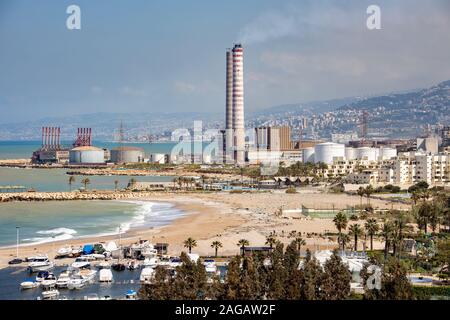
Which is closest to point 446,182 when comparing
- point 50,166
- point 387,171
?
point 387,171

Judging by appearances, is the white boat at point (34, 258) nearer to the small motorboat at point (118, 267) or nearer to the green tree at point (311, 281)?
the small motorboat at point (118, 267)

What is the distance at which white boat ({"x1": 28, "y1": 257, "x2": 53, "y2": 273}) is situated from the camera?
35.3 feet

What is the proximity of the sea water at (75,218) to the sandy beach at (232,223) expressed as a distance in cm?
65

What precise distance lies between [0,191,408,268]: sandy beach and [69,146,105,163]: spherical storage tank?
23766 millimetres

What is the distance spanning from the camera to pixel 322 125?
11112 cm

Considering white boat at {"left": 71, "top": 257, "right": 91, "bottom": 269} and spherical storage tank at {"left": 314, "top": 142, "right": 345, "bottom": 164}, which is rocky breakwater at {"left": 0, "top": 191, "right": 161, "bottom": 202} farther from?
white boat at {"left": 71, "top": 257, "right": 91, "bottom": 269}

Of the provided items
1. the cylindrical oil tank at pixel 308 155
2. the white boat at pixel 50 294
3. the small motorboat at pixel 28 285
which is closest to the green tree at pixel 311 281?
the white boat at pixel 50 294

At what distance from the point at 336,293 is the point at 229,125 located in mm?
45808

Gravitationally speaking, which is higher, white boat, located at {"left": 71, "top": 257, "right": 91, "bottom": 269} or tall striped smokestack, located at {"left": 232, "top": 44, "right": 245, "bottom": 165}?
tall striped smokestack, located at {"left": 232, "top": 44, "right": 245, "bottom": 165}

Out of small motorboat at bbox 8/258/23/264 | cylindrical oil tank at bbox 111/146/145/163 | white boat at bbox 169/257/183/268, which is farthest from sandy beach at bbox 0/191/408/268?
cylindrical oil tank at bbox 111/146/145/163

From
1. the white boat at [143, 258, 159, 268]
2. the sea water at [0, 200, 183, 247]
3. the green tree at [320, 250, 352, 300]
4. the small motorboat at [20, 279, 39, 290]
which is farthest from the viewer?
the sea water at [0, 200, 183, 247]

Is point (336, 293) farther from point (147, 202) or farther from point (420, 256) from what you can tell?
point (147, 202)

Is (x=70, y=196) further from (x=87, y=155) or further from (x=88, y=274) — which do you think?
(x=87, y=155)

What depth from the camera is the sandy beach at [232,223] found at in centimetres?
1303
